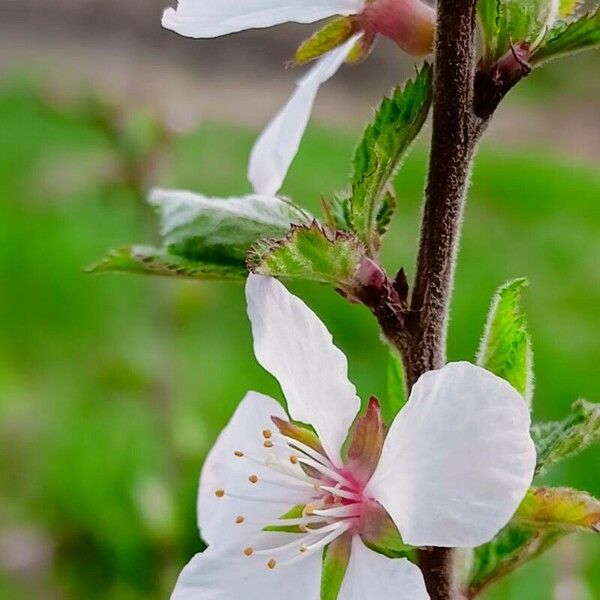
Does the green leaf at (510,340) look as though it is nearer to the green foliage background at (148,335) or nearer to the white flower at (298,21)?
the white flower at (298,21)

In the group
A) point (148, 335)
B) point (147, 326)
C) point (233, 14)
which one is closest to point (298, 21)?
point (233, 14)

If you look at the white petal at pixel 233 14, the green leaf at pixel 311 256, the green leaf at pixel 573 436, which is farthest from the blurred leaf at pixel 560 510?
the white petal at pixel 233 14

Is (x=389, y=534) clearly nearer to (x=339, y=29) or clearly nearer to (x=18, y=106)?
(x=339, y=29)

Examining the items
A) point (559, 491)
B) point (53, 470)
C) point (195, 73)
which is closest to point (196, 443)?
point (53, 470)

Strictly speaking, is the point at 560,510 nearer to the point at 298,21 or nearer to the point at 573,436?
the point at 573,436

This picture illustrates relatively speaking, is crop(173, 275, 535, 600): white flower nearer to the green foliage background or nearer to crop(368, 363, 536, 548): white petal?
crop(368, 363, 536, 548): white petal
